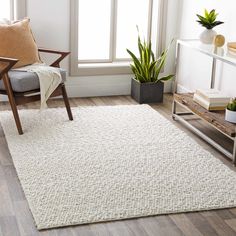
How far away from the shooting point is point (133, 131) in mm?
4113

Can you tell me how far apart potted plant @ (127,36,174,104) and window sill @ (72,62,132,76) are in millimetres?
151

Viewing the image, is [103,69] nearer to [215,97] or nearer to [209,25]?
[209,25]

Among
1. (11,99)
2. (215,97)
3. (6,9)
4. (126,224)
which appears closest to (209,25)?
(215,97)

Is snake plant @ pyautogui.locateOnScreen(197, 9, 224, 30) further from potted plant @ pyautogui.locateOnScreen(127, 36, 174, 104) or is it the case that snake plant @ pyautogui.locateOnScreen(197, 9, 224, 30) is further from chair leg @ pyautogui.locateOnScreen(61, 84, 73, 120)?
chair leg @ pyautogui.locateOnScreen(61, 84, 73, 120)

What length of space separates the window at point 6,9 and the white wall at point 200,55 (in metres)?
1.59

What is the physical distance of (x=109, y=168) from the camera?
11.1 feet

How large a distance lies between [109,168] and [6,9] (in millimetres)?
2113

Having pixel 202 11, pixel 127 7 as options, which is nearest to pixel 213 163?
pixel 202 11

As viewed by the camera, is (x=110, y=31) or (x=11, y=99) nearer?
(x=11, y=99)

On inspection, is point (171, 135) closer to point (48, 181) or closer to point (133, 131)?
point (133, 131)

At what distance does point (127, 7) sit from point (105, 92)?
832 millimetres

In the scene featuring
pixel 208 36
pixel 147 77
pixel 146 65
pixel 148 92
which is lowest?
pixel 148 92

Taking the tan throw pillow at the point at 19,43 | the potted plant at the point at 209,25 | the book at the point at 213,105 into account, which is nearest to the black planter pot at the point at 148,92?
the potted plant at the point at 209,25

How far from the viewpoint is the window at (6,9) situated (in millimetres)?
4754
